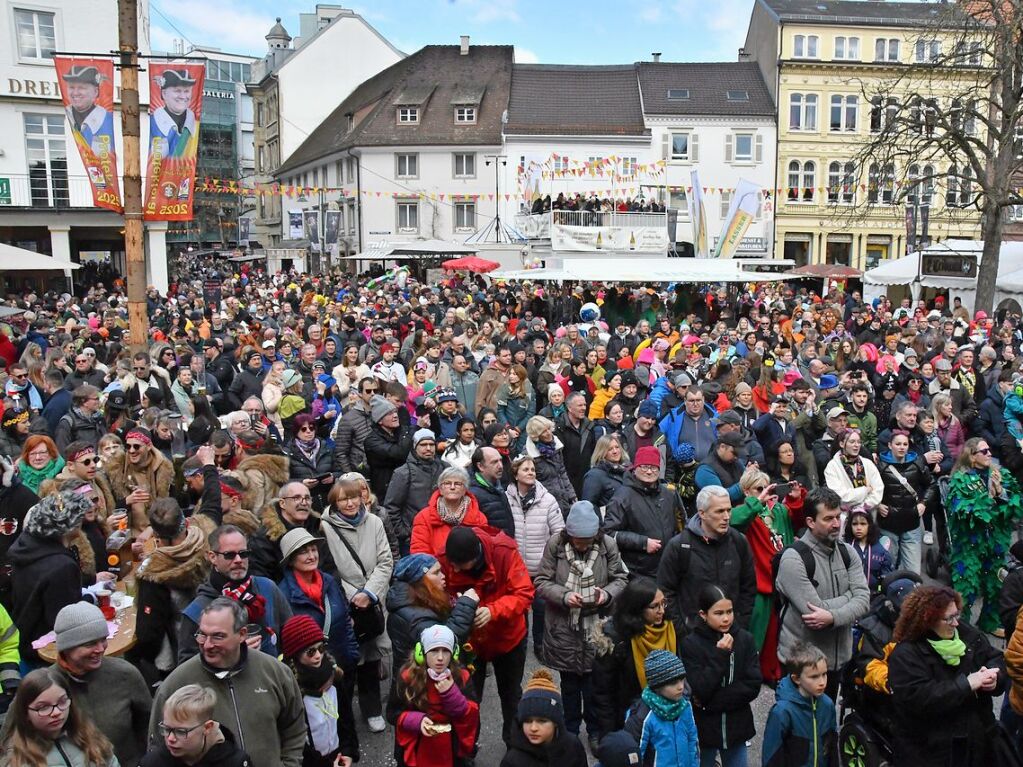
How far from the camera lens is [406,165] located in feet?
144

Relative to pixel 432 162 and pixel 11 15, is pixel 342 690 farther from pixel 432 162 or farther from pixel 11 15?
pixel 432 162

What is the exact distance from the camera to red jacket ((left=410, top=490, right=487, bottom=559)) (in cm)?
517

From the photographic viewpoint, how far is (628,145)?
41781 mm

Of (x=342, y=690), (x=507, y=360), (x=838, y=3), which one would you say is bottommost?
(x=342, y=690)

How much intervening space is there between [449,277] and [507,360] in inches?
852

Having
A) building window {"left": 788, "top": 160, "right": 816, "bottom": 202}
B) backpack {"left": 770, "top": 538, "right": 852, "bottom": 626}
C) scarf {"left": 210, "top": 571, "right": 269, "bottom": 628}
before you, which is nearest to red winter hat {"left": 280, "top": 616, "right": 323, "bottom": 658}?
scarf {"left": 210, "top": 571, "right": 269, "bottom": 628}

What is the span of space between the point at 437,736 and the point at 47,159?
26246mm

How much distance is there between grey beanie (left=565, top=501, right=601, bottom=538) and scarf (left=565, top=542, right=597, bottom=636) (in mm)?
119

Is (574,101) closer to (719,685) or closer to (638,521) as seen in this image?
(638,521)

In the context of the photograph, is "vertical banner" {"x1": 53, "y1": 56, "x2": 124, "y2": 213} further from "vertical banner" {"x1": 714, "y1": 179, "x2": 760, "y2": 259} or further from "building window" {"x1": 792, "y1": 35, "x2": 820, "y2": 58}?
"building window" {"x1": 792, "y1": 35, "x2": 820, "y2": 58}

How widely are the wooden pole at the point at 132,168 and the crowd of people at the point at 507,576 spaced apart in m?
1.10

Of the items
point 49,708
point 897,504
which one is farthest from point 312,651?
point 897,504

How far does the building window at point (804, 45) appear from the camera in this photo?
41.3 meters

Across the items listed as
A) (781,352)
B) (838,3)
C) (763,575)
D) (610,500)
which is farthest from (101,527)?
(838,3)
